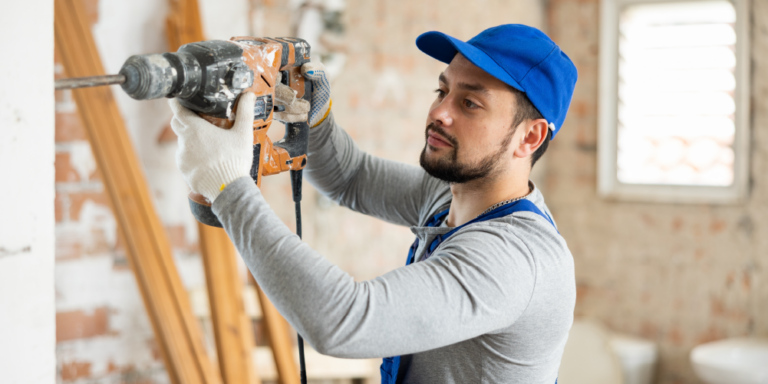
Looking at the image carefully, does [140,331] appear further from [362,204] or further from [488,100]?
[488,100]

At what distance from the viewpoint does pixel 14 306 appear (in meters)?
0.54

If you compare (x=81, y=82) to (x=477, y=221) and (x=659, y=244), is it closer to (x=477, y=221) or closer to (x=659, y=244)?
(x=477, y=221)

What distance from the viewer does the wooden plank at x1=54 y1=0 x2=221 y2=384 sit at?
136 cm

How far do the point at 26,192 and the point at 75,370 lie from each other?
118cm

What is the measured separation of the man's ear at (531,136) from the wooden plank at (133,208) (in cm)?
93

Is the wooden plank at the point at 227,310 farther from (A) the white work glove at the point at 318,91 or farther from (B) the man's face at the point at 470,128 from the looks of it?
(B) the man's face at the point at 470,128

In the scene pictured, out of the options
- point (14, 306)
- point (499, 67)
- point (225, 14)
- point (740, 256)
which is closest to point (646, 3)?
point (740, 256)

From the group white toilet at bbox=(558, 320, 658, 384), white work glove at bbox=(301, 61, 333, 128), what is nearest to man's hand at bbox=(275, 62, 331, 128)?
white work glove at bbox=(301, 61, 333, 128)

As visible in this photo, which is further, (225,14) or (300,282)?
(225,14)

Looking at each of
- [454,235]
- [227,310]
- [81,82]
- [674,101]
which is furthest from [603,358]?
[81,82]

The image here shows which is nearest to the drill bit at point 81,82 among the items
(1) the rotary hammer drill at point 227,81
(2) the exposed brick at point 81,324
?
(1) the rotary hammer drill at point 227,81

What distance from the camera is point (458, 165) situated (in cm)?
92

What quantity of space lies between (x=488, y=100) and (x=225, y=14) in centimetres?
113

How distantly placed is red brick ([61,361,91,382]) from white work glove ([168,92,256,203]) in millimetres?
1076
